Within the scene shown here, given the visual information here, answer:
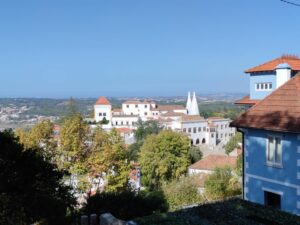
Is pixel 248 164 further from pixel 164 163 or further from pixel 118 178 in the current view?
pixel 164 163

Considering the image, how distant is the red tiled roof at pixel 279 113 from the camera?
12.4 m

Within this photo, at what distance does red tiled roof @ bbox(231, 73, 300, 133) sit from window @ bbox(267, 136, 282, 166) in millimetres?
434

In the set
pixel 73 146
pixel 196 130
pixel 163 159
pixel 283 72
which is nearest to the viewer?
pixel 283 72

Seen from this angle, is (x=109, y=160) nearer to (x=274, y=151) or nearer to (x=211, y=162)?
(x=274, y=151)

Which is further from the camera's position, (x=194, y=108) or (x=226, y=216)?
(x=194, y=108)

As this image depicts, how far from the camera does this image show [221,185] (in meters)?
25.0

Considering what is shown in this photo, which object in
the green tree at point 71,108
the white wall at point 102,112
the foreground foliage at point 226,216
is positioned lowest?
the white wall at point 102,112

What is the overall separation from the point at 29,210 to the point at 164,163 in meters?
43.2

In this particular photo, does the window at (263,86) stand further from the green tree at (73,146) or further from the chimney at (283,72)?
the green tree at (73,146)

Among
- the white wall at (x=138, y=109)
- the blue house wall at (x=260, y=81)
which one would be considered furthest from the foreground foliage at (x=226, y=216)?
the white wall at (x=138, y=109)

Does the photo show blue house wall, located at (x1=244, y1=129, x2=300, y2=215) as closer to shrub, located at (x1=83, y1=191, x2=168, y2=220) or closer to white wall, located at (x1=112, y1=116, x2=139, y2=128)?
shrub, located at (x1=83, y1=191, x2=168, y2=220)

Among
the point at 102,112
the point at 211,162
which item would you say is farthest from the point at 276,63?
the point at 102,112

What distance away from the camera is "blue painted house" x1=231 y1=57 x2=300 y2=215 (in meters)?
12.2

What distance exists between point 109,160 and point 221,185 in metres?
7.15
